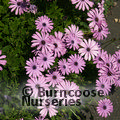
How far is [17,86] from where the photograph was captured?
338 cm

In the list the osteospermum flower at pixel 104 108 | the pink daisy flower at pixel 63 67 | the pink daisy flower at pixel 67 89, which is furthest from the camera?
the osteospermum flower at pixel 104 108

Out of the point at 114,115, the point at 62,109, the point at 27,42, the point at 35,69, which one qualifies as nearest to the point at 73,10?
the point at 27,42

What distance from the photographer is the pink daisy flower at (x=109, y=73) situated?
10.8 ft

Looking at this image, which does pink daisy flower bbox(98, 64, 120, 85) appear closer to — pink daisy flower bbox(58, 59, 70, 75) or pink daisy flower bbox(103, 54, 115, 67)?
pink daisy flower bbox(103, 54, 115, 67)

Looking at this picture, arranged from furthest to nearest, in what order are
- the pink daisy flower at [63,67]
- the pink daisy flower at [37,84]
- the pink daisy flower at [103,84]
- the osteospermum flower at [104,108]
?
the osteospermum flower at [104,108], the pink daisy flower at [103,84], the pink daisy flower at [63,67], the pink daisy flower at [37,84]

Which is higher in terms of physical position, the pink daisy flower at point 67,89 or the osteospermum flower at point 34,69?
the osteospermum flower at point 34,69

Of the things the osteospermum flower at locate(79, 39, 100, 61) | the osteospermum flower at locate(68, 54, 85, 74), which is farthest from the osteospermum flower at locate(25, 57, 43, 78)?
the osteospermum flower at locate(79, 39, 100, 61)

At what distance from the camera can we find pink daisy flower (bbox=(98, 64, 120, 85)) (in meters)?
3.29

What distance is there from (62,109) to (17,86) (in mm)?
1204

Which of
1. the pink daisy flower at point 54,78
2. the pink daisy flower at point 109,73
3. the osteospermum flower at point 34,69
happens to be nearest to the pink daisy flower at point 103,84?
the pink daisy flower at point 109,73

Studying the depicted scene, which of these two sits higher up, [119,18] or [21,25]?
[119,18]

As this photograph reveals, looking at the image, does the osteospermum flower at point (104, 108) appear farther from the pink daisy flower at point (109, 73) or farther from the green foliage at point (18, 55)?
the pink daisy flower at point (109, 73)

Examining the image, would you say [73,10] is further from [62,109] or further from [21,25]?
[62,109]

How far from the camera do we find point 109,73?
10.9 feet
